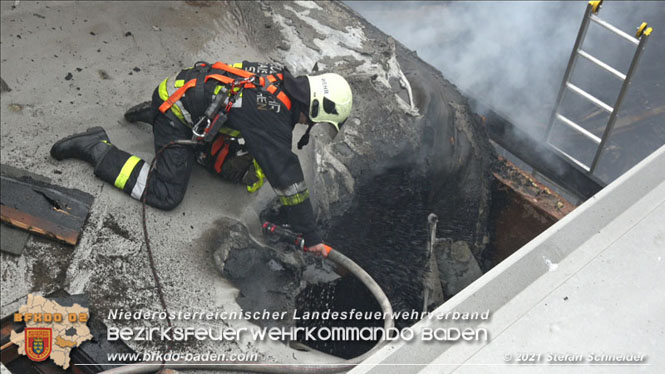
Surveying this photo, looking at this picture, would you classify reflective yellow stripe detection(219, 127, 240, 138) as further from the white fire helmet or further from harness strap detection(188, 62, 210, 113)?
the white fire helmet

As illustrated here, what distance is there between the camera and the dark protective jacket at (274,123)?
385 centimetres

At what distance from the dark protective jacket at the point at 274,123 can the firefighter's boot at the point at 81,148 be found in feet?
2.04

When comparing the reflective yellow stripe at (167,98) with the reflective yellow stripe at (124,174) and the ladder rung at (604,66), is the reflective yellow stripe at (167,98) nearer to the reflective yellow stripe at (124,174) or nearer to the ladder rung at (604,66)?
the reflective yellow stripe at (124,174)

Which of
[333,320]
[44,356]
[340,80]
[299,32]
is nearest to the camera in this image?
[44,356]

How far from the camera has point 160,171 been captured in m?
4.10

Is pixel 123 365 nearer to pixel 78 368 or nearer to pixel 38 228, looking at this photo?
pixel 78 368

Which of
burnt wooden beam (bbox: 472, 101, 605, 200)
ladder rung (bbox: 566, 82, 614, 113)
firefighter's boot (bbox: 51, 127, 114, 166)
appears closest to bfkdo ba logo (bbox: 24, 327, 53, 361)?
firefighter's boot (bbox: 51, 127, 114, 166)

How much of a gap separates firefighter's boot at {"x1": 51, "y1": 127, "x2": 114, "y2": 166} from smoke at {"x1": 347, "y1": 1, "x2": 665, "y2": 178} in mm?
3675

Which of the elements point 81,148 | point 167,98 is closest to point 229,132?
point 167,98

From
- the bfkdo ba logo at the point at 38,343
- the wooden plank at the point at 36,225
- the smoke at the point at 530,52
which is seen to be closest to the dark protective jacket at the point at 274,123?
the wooden plank at the point at 36,225

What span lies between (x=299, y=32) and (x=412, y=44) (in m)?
4.65

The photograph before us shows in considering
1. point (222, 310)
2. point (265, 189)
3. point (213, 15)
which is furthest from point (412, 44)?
point (222, 310)

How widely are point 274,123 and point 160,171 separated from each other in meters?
0.89

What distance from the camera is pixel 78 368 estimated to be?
3324 mm
